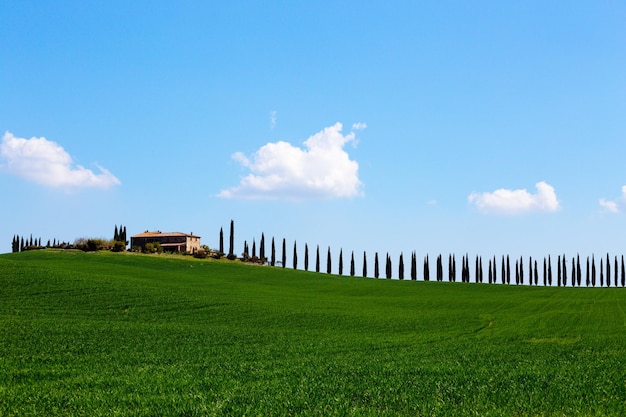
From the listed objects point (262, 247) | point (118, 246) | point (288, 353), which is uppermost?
point (262, 247)

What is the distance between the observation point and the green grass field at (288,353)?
1538 centimetres

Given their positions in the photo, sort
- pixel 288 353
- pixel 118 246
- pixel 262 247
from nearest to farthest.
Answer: pixel 288 353 < pixel 118 246 < pixel 262 247

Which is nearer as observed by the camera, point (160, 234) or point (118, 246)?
point (118, 246)

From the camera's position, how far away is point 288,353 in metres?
28.9

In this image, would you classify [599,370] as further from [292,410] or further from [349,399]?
[292,410]

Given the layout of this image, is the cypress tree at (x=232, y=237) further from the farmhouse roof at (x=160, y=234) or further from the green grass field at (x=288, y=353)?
the green grass field at (x=288, y=353)

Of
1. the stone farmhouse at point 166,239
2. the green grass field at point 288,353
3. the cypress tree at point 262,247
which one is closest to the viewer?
the green grass field at point 288,353

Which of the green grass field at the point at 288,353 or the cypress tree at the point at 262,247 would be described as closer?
the green grass field at the point at 288,353

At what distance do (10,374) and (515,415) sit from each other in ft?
53.8

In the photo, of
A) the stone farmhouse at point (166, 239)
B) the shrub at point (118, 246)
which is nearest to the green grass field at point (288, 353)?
the shrub at point (118, 246)

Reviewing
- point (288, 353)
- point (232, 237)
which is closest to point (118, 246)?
point (232, 237)

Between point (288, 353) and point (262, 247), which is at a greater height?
point (262, 247)

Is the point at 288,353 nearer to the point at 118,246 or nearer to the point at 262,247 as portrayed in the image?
the point at 118,246

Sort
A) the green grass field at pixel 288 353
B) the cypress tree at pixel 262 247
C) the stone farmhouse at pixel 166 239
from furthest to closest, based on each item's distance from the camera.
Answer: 1. the stone farmhouse at pixel 166 239
2. the cypress tree at pixel 262 247
3. the green grass field at pixel 288 353
